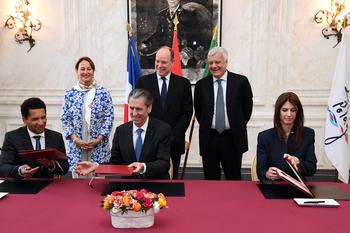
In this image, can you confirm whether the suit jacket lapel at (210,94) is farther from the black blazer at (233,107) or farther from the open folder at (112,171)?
the open folder at (112,171)

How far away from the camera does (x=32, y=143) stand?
9.21 ft

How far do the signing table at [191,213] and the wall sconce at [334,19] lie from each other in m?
3.95

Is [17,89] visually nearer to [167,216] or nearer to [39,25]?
[39,25]

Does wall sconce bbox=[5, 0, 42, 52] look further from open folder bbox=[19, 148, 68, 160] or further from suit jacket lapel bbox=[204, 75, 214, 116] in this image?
open folder bbox=[19, 148, 68, 160]

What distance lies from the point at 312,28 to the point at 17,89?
4664mm

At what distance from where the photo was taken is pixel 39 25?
5.68 metres

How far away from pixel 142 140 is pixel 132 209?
105cm

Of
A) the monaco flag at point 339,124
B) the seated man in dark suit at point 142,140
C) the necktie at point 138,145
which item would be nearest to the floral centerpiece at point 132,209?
the seated man in dark suit at point 142,140

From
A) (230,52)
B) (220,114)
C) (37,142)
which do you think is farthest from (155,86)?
(230,52)

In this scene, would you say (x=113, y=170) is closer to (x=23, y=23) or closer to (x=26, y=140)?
(x=26, y=140)

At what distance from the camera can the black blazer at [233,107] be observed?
Answer: 3.50m

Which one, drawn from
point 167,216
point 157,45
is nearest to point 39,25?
point 157,45

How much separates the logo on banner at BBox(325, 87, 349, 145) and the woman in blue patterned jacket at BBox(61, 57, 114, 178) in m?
2.42

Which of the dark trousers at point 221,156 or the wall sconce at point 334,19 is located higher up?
the wall sconce at point 334,19
